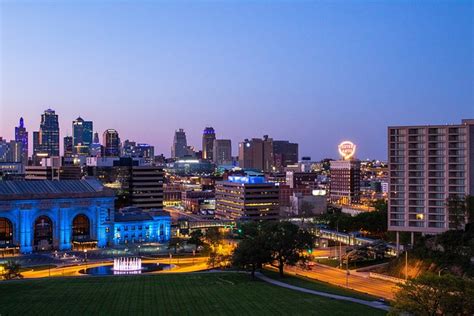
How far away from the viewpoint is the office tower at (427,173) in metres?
128

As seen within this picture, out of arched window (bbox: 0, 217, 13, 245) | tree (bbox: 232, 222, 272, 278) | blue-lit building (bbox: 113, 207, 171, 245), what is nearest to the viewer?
tree (bbox: 232, 222, 272, 278)

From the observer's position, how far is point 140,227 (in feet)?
564

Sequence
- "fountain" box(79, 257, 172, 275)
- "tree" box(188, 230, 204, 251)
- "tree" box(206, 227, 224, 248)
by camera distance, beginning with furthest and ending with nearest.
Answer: "tree" box(188, 230, 204, 251) < "tree" box(206, 227, 224, 248) < "fountain" box(79, 257, 172, 275)

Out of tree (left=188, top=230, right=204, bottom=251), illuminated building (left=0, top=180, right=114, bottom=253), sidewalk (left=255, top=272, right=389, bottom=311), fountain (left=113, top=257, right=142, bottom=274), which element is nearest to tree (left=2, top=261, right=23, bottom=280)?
fountain (left=113, top=257, right=142, bottom=274)

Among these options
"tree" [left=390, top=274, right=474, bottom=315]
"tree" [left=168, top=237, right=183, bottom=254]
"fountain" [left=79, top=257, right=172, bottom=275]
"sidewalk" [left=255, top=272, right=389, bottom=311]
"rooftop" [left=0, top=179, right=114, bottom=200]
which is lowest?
"fountain" [left=79, top=257, right=172, bottom=275]

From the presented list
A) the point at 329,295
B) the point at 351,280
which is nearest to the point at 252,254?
the point at 329,295

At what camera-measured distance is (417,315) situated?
56312 mm

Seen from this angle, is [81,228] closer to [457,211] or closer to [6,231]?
[6,231]

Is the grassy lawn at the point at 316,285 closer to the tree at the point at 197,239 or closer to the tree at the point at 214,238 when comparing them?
the tree at the point at 214,238

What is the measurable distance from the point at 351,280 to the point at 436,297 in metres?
53.5

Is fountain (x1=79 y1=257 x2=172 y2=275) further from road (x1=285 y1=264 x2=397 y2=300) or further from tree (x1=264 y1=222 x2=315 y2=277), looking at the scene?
tree (x1=264 y1=222 x2=315 y2=277)

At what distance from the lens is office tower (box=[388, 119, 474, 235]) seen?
128 metres

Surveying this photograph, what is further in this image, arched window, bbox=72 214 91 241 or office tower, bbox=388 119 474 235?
arched window, bbox=72 214 91 241

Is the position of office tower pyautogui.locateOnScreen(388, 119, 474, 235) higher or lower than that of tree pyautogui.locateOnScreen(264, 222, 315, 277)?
higher
